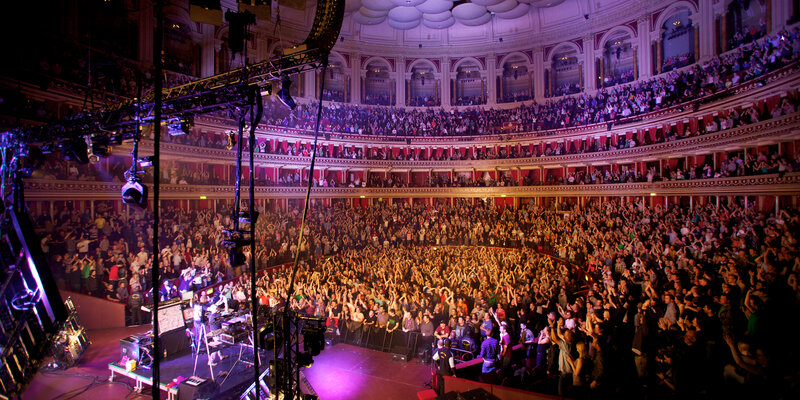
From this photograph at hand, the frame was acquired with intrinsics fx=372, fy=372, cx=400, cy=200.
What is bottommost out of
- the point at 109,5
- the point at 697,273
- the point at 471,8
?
the point at 697,273

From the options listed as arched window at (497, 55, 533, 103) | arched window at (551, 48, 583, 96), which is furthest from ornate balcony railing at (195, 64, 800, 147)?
arched window at (551, 48, 583, 96)

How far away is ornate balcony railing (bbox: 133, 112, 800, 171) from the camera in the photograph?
13.8m

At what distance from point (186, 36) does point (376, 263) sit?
69.3 ft

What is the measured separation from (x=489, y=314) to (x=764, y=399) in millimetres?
5200

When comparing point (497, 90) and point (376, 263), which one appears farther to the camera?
point (497, 90)

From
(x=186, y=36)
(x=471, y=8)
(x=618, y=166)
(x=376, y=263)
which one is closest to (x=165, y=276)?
(x=376, y=263)

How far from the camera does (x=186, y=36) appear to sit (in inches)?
969

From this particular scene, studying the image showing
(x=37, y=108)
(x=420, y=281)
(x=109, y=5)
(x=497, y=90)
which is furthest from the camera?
(x=497, y=90)

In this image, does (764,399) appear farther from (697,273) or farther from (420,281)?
(420,281)

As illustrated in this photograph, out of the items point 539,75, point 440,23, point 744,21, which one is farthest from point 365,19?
point 744,21

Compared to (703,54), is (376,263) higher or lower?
lower

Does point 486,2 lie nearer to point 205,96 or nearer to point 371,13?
point 371,13

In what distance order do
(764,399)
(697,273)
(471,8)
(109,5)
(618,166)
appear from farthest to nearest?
(471,8)
(618,166)
(109,5)
(697,273)
(764,399)

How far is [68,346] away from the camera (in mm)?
8664
